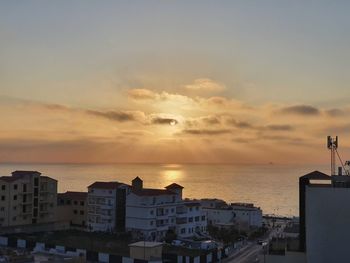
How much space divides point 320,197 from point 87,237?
27129 mm

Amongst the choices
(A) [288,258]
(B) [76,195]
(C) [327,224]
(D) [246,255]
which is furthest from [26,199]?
(C) [327,224]

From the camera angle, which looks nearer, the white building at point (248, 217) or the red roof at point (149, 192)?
the red roof at point (149, 192)

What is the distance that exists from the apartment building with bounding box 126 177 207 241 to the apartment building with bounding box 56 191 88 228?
6.91 m

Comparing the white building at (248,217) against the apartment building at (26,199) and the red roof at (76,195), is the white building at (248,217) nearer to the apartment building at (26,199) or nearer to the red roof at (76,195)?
the red roof at (76,195)

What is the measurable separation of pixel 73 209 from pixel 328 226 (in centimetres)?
3780

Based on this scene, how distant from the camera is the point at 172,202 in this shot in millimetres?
52094

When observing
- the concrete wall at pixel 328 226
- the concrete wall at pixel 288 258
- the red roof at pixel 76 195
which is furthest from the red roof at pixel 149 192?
the concrete wall at pixel 328 226

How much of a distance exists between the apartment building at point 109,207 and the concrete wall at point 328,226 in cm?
2932

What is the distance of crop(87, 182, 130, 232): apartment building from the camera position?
52.3 metres

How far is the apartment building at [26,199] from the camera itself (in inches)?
1973

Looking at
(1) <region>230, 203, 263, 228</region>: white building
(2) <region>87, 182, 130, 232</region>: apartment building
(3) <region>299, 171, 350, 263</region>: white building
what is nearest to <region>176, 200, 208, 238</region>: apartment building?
(2) <region>87, 182, 130, 232</region>: apartment building

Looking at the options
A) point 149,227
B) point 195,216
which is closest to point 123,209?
point 149,227

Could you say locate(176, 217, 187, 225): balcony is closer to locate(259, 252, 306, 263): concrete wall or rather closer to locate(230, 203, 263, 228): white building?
locate(230, 203, 263, 228): white building

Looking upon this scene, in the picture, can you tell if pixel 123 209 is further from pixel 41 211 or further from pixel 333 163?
pixel 333 163
